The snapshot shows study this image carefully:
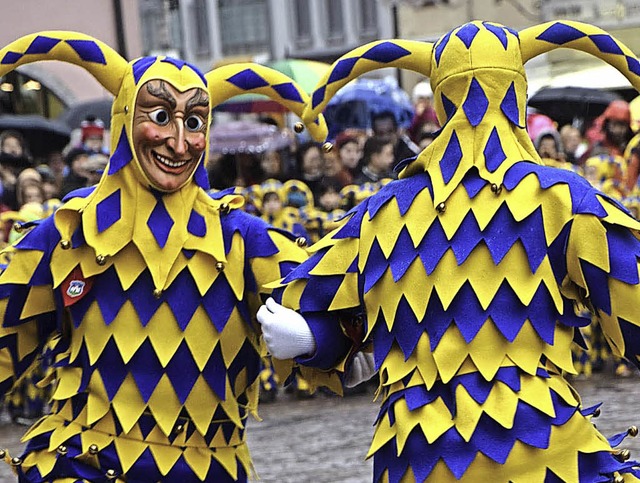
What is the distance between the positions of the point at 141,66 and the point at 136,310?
2.56 feet

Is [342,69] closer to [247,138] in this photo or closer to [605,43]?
[605,43]

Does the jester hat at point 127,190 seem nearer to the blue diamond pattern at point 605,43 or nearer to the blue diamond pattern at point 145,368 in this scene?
the blue diamond pattern at point 145,368

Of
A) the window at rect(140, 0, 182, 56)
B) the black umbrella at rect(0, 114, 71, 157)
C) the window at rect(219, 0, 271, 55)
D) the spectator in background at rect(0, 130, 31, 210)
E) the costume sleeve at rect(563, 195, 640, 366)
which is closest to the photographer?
the costume sleeve at rect(563, 195, 640, 366)

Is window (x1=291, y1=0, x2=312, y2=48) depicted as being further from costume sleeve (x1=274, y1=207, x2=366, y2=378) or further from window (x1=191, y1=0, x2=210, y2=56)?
costume sleeve (x1=274, y1=207, x2=366, y2=378)

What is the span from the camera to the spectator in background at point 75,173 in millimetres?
10125

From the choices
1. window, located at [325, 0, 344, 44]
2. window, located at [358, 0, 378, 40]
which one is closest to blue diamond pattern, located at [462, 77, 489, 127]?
window, located at [358, 0, 378, 40]

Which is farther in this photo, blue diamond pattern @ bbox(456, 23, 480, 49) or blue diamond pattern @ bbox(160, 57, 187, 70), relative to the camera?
blue diamond pattern @ bbox(160, 57, 187, 70)

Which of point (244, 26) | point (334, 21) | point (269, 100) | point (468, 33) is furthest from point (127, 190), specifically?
point (244, 26)

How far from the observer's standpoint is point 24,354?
4.68m

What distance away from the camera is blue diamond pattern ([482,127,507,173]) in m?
3.88

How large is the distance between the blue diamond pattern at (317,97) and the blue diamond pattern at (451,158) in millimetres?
535

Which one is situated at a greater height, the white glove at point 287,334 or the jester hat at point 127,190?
the jester hat at point 127,190

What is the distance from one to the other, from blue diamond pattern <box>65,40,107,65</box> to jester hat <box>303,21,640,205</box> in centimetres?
114

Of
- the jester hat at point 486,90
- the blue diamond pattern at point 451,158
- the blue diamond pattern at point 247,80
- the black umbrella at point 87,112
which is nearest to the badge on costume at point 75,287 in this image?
the blue diamond pattern at point 247,80
